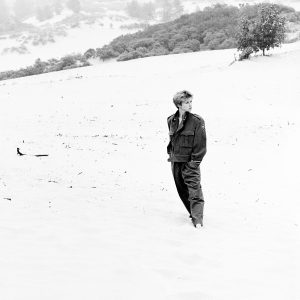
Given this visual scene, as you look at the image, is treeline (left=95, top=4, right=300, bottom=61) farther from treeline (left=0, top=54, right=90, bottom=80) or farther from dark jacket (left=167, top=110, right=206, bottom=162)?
dark jacket (left=167, top=110, right=206, bottom=162)

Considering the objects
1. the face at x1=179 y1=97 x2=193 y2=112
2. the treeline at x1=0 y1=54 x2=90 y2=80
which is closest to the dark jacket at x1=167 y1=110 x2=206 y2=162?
the face at x1=179 y1=97 x2=193 y2=112

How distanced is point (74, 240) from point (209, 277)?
6.66 feet

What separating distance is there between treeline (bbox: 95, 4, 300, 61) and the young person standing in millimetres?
39710

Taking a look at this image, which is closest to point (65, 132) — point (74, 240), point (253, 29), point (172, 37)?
point (74, 240)

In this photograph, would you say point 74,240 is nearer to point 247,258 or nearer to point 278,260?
point 247,258

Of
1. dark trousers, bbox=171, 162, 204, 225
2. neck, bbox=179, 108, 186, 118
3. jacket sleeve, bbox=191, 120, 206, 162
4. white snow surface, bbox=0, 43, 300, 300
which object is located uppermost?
neck, bbox=179, 108, 186, 118

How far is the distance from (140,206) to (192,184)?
171cm

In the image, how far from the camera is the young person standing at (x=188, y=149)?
713 centimetres

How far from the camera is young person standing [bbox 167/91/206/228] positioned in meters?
7.13

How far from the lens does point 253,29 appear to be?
3353 centimetres

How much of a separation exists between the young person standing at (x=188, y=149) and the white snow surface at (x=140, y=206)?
0.48 meters

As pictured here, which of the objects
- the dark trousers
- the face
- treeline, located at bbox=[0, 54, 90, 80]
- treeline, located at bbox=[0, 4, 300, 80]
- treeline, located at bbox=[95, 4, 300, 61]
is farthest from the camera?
treeline, located at bbox=[95, 4, 300, 61]

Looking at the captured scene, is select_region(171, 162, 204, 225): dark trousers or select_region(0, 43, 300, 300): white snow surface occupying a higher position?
select_region(171, 162, 204, 225): dark trousers

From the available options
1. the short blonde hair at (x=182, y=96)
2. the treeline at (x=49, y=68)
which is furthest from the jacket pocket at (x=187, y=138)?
the treeline at (x=49, y=68)
